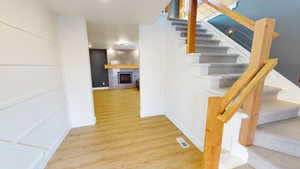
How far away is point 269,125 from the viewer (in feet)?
4.18

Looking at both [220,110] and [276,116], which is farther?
[276,116]

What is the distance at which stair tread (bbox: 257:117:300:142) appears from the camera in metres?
1.09

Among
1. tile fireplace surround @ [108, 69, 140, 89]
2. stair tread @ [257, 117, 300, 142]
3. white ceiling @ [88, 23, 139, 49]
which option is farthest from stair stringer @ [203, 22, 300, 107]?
tile fireplace surround @ [108, 69, 140, 89]

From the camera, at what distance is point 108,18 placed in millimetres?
2135

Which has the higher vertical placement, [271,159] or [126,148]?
[271,159]

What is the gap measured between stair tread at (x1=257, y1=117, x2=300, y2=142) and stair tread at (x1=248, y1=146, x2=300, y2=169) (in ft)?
0.55

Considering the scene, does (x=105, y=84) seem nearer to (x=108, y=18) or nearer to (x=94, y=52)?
(x=94, y=52)

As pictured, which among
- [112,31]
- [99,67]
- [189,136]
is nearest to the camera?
[189,136]

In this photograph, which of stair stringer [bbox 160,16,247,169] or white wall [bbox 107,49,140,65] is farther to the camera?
white wall [bbox 107,49,140,65]

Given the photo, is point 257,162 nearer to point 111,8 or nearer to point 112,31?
point 111,8

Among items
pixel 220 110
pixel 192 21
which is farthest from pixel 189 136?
pixel 192 21

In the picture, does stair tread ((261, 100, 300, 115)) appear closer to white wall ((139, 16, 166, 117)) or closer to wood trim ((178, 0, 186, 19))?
white wall ((139, 16, 166, 117))

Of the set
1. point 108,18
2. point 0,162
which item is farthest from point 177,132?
point 108,18

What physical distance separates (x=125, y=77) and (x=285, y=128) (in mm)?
5859
